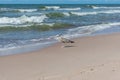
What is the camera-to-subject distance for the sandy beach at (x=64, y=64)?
7.18m

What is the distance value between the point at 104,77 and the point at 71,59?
8.11 feet

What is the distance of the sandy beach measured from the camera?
7.18 meters

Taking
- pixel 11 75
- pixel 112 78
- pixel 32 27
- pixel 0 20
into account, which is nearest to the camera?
pixel 112 78

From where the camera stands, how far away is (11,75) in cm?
749

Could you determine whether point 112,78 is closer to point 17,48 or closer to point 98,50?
point 98,50

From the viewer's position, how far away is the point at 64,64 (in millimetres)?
8523

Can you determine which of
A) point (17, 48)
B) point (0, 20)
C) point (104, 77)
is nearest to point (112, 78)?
point (104, 77)

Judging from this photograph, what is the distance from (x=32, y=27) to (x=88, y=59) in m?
11.3

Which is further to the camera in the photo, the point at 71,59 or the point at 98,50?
the point at 98,50

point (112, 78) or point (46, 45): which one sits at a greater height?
Result: point (112, 78)

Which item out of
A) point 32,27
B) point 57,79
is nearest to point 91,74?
point 57,79

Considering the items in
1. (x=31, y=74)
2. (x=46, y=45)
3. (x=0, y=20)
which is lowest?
(x=0, y=20)

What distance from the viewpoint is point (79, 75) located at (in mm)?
7113

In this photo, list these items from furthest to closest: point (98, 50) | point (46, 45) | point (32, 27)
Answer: point (32, 27), point (46, 45), point (98, 50)
